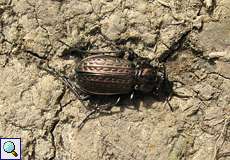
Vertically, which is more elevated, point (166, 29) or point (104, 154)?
point (166, 29)

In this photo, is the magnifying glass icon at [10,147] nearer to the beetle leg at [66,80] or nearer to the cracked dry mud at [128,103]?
the cracked dry mud at [128,103]

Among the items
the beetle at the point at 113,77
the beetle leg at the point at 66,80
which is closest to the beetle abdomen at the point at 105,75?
the beetle at the point at 113,77

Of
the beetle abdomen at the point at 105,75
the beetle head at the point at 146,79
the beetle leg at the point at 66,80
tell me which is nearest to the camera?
the beetle abdomen at the point at 105,75

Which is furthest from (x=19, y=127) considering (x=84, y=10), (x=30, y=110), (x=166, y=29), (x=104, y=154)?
(x=166, y=29)

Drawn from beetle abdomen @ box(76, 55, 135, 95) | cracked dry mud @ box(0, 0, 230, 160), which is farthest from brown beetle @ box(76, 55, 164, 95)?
cracked dry mud @ box(0, 0, 230, 160)

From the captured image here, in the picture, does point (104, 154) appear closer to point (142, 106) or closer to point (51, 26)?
point (142, 106)

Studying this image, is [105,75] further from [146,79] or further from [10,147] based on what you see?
[10,147]

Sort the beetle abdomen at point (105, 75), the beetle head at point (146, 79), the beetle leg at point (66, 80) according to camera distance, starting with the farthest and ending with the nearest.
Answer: the beetle leg at point (66, 80) → the beetle head at point (146, 79) → the beetle abdomen at point (105, 75)
